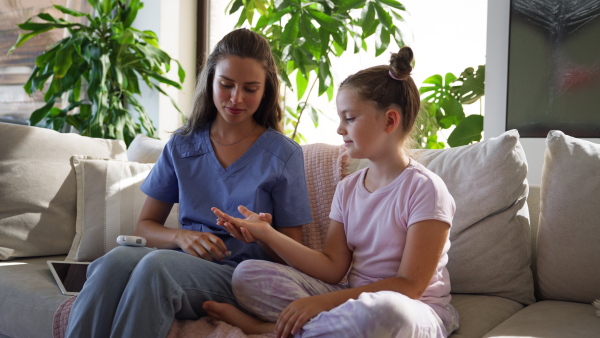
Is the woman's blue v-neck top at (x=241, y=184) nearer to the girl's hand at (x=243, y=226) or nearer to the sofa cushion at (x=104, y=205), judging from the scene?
the girl's hand at (x=243, y=226)

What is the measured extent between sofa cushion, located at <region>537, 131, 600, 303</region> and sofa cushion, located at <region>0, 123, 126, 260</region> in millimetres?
1569

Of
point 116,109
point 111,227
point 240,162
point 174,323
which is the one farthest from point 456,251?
point 116,109

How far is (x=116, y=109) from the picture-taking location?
329 centimetres

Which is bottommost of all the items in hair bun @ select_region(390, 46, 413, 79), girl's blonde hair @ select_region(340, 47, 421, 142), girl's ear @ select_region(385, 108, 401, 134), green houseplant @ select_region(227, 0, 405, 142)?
girl's ear @ select_region(385, 108, 401, 134)

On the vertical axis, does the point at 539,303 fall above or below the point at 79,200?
below

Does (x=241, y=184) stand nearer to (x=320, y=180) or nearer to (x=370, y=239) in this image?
(x=320, y=180)

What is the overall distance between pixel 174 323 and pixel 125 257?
7.1 inches

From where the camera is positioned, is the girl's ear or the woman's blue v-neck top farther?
the woman's blue v-neck top

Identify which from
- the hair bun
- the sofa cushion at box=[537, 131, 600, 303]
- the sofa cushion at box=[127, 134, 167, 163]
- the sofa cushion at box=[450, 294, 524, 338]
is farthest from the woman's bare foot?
the sofa cushion at box=[127, 134, 167, 163]

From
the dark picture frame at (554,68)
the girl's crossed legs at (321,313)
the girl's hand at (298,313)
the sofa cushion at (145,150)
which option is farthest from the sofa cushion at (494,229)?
the sofa cushion at (145,150)

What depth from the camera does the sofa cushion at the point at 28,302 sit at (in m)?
1.58

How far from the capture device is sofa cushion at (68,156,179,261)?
205 cm

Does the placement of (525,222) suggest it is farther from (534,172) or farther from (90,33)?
(90,33)

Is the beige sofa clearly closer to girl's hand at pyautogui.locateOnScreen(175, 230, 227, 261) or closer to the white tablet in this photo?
the white tablet
